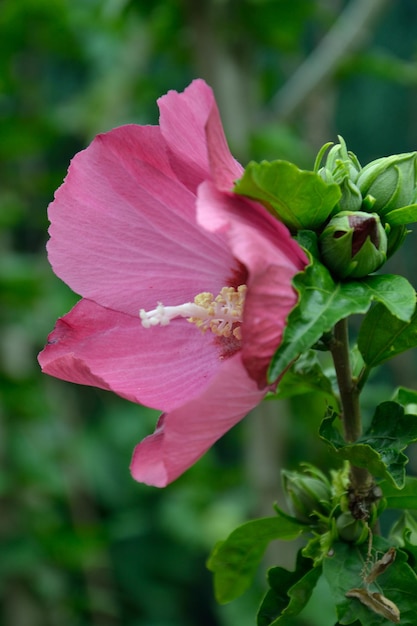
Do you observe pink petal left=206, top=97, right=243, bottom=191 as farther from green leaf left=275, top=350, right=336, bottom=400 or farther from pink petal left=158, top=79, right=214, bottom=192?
green leaf left=275, top=350, right=336, bottom=400

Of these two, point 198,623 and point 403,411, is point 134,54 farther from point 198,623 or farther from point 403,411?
point 198,623

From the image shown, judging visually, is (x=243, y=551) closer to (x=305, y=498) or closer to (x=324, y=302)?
(x=305, y=498)

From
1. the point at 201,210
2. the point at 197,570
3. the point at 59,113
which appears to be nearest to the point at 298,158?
the point at 59,113

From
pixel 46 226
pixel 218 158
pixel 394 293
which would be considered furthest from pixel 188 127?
pixel 46 226

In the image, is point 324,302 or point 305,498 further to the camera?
point 305,498

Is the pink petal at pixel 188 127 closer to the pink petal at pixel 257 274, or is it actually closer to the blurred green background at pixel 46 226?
the pink petal at pixel 257 274

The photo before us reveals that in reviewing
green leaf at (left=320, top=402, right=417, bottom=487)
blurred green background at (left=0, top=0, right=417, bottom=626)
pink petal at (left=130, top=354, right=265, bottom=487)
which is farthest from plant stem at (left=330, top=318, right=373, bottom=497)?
blurred green background at (left=0, top=0, right=417, bottom=626)
